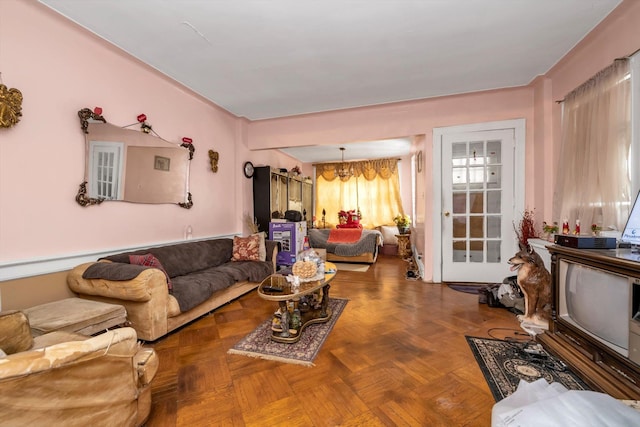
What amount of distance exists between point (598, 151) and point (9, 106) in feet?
15.6

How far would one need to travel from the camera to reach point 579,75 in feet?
9.17

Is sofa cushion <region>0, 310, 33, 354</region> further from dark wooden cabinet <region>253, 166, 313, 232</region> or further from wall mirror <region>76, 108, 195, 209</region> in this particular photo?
dark wooden cabinet <region>253, 166, 313, 232</region>

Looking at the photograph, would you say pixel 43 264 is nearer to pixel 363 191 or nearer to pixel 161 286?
pixel 161 286

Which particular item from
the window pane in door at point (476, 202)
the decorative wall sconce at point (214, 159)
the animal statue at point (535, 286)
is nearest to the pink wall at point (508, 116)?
the window pane in door at point (476, 202)

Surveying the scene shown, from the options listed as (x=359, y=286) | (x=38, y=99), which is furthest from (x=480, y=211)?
(x=38, y=99)

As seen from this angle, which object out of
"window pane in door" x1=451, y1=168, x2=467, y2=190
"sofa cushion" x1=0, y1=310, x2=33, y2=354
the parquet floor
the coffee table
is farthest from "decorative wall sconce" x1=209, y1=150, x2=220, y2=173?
"window pane in door" x1=451, y1=168, x2=467, y2=190

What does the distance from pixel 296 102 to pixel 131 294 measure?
3185mm

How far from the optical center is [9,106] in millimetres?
1952

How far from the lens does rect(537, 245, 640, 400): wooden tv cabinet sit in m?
1.41

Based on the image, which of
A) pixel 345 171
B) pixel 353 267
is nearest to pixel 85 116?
pixel 353 267

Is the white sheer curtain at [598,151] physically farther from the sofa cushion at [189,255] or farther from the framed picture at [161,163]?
the framed picture at [161,163]

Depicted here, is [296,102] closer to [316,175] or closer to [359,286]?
[359,286]

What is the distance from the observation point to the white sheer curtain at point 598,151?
6.97 feet

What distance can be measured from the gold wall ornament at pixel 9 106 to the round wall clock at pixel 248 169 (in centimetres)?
299
